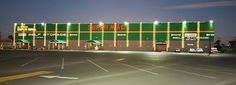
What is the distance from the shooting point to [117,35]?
87438 millimetres

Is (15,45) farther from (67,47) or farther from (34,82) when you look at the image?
(34,82)

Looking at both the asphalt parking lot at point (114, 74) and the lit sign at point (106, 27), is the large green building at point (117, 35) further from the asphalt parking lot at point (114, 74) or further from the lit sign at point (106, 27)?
the asphalt parking lot at point (114, 74)

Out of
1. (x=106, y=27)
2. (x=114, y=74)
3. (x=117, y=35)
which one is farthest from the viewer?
(x=106, y=27)

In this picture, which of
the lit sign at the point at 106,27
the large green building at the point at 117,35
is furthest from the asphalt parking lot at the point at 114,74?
the lit sign at the point at 106,27

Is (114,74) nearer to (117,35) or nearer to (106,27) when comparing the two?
(117,35)

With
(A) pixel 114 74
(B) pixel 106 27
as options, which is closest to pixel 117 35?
(B) pixel 106 27

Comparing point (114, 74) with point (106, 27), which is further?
point (106, 27)

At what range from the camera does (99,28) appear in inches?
3533

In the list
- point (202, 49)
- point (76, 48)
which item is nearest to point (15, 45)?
point (76, 48)

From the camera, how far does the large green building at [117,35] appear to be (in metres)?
81.4

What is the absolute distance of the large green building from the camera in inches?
3206

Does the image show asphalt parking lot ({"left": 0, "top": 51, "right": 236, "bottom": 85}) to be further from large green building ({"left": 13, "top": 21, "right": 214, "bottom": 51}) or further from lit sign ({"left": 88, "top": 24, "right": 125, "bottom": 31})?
lit sign ({"left": 88, "top": 24, "right": 125, "bottom": 31})

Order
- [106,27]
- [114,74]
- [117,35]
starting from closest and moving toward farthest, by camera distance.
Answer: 1. [114,74]
2. [117,35]
3. [106,27]

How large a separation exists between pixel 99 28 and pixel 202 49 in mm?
30607
